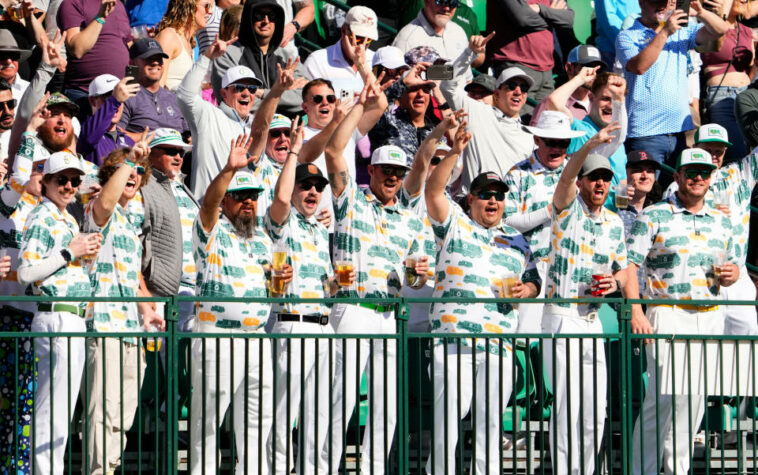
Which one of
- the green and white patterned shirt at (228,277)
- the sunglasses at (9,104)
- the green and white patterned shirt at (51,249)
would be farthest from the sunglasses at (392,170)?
the sunglasses at (9,104)

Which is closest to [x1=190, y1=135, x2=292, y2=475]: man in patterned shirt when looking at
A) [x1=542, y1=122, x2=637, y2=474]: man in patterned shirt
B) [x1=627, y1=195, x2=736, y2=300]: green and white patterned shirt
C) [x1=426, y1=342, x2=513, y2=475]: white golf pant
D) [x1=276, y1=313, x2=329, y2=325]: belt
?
[x1=276, y1=313, x2=329, y2=325]: belt

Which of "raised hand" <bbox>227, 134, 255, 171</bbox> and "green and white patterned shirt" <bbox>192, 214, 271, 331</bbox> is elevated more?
"raised hand" <bbox>227, 134, 255, 171</bbox>

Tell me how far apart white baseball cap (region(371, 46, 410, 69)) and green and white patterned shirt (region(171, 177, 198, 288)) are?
2.32 metres

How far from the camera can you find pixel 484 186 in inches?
427

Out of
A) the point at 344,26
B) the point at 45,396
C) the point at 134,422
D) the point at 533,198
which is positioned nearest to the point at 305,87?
the point at 344,26

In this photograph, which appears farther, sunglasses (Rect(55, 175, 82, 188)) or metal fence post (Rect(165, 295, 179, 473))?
sunglasses (Rect(55, 175, 82, 188))

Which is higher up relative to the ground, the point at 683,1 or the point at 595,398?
the point at 683,1

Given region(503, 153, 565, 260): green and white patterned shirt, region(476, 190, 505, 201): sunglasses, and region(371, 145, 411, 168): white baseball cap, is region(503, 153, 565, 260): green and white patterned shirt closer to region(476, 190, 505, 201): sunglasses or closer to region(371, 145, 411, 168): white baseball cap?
region(476, 190, 505, 201): sunglasses

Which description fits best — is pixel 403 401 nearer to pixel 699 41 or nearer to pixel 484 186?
pixel 484 186

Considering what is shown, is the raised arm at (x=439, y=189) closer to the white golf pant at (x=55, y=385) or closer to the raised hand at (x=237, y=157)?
the raised hand at (x=237, y=157)

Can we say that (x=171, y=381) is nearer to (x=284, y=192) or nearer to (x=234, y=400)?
(x=234, y=400)

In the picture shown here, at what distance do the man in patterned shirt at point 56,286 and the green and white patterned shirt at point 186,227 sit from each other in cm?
134

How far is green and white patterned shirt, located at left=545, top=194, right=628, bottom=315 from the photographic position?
35.9 feet

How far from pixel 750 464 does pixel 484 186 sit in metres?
3.04
